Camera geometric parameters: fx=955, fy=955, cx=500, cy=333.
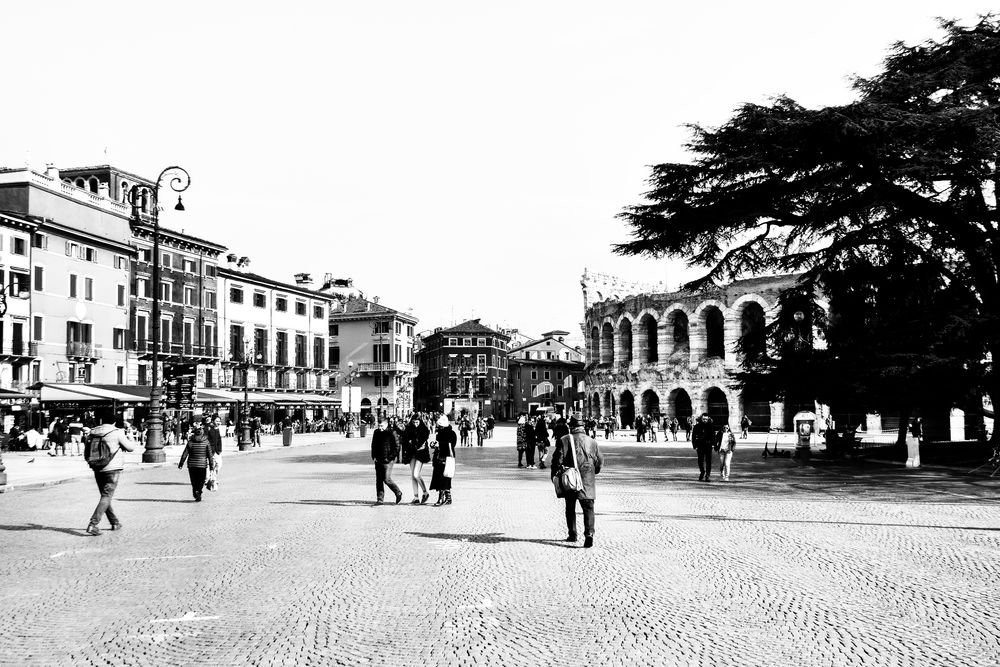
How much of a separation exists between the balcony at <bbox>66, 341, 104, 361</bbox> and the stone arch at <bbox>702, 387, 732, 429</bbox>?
38070 mm

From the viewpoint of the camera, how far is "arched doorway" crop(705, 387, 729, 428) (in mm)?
64500

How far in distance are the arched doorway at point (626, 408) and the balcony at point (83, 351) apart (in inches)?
1448

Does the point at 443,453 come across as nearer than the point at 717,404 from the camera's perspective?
Yes

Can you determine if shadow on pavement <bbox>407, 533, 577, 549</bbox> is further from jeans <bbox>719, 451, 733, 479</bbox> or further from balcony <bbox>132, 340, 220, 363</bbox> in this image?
balcony <bbox>132, 340, 220, 363</bbox>

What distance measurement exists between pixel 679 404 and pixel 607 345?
27.5 ft

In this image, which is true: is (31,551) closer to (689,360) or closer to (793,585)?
(793,585)

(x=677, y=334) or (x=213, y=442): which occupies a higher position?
(x=677, y=334)

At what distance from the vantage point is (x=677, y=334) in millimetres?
67938

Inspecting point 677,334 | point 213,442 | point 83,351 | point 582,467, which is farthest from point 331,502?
point 677,334

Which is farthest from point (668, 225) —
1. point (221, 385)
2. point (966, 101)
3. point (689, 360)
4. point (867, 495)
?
point (221, 385)

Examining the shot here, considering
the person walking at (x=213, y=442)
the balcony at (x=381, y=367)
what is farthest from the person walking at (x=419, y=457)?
the balcony at (x=381, y=367)

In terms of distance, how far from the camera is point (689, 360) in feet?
215

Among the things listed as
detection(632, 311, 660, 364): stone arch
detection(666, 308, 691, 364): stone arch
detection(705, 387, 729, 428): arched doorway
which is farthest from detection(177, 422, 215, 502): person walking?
detection(632, 311, 660, 364): stone arch

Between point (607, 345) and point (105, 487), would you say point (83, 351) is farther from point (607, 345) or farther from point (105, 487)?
point (105, 487)
